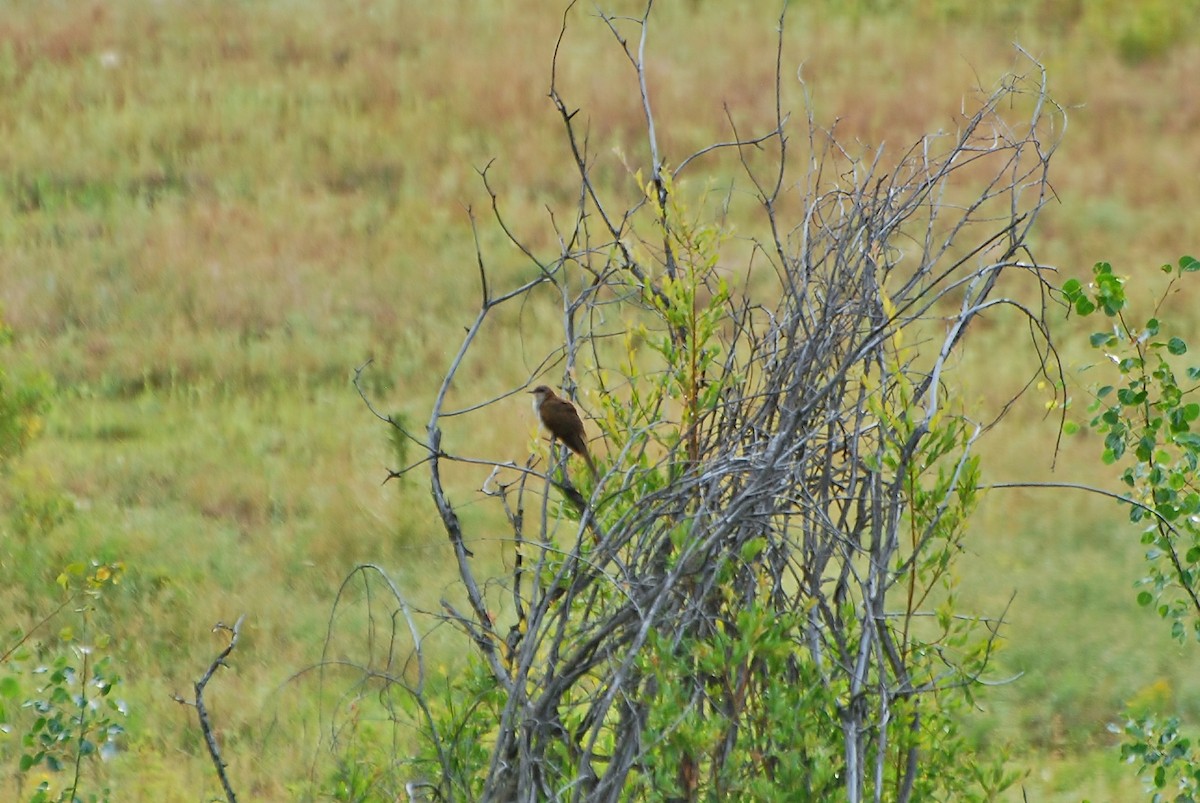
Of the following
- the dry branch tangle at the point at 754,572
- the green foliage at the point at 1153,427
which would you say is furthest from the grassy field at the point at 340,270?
the green foliage at the point at 1153,427

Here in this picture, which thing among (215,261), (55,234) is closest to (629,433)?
(215,261)

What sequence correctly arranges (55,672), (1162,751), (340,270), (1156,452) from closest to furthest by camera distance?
1. (1156,452)
2. (1162,751)
3. (55,672)
4. (340,270)

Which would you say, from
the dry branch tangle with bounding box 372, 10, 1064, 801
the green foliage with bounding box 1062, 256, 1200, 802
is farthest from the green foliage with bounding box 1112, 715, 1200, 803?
the dry branch tangle with bounding box 372, 10, 1064, 801


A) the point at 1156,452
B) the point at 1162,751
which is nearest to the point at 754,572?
the point at 1156,452

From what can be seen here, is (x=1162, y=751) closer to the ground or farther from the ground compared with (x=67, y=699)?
farther from the ground

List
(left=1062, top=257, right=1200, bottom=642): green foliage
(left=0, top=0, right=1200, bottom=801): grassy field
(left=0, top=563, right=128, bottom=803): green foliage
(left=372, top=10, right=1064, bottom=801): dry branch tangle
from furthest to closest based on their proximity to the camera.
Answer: (left=0, top=0, right=1200, bottom=801): grassy field → (left=0, top=563, right=128, bottom=803): green foliage → (left=1062, top=257, right=1200, bottom=642): green foliage → (left=372, top=10, right=1064, bottom=801): dry branch tangle

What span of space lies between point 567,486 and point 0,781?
11.6 ft

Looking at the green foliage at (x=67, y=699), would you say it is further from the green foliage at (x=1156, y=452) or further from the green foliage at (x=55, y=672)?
the green foliage at (x=1156, y=452)

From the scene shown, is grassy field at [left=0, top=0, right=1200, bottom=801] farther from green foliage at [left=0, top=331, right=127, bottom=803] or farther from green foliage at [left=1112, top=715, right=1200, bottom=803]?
green foliage at [left=1112, top=715, right=1200, bottom=803]

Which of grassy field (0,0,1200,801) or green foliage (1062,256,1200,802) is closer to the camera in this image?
green foliage (1062,256,1200,802)

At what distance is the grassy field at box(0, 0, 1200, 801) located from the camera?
719 cm

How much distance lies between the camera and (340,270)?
12836mm

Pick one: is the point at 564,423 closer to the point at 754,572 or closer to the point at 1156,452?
the point at 754,572

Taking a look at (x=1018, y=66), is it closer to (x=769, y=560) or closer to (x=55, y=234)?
(x=55, y=234)
